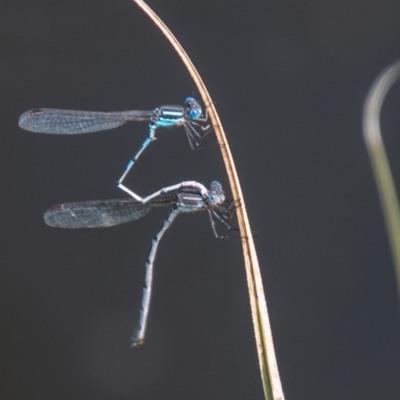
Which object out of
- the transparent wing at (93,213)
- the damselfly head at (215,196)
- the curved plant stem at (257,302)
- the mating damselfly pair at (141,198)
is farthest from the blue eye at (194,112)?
the curved plant stem at (257,302)

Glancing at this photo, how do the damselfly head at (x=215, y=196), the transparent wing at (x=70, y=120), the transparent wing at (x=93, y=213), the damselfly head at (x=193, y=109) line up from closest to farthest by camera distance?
the damselfly head at (x=215, y=196)
the damselfly head at (x=193, y=109)
the transparent wing at (x=93, y=213)
the transparent wing at (x=70, y=120)

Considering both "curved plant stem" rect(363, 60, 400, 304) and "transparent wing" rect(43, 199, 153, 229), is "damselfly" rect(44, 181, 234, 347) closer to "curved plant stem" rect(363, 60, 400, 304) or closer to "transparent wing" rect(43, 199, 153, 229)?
"transparent wing" rect(43, 199, 153, 229)

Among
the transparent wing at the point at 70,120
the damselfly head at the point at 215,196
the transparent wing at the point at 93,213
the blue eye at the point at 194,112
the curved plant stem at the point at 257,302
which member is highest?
the transparent wing at the point at 70,120

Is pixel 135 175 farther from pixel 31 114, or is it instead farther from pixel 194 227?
pixel 31 114

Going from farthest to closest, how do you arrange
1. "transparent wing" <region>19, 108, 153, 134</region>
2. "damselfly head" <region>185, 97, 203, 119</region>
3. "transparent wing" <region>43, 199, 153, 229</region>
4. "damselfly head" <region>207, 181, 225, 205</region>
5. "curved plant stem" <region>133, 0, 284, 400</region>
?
1. "transparent wing" <region>19, 108, 153, 134</region>
2. "transparent wing" <region>43, 199, 153, 229</region>
3. "damselfly head" <region>185, 97, 203, 119</region>
4. "damselfly head" <region>207, 181, 225, 205</region>
5. "curved plant stem" <region>133, 0, 284, 400</region>

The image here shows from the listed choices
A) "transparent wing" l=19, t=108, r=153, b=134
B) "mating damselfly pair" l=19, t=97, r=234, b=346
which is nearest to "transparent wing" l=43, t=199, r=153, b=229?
"mating damselfly pair" l=19, t=97, r=234, b=346

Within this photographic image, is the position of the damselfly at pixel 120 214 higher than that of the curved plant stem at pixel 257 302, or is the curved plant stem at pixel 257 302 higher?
the damselfly at pixel 120 214

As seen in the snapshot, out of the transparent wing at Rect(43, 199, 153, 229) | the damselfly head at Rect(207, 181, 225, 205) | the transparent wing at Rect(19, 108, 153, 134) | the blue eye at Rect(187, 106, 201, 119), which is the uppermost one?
the transparent wing at Rect(19, 108, 153, 134)

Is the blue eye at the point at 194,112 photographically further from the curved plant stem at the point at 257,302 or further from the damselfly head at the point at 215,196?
the curved plant stem at the point at 257,302
